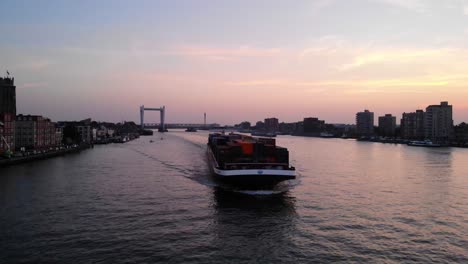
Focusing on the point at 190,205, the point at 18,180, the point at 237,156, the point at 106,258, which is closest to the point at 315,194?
the point at 237,156

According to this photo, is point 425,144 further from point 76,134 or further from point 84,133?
point 84,133

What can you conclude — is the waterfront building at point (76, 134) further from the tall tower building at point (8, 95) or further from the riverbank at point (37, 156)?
the riverbank at point (37, 156)

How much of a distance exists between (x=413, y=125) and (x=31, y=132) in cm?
12294

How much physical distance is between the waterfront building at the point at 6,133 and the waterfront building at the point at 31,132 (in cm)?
514

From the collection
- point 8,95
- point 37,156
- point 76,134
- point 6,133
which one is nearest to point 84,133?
point 76,134

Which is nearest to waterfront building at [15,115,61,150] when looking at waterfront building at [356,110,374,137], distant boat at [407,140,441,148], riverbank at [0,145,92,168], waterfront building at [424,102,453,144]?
riverbank at [0,145,92,168]

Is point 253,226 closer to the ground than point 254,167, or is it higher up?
closer to the ground

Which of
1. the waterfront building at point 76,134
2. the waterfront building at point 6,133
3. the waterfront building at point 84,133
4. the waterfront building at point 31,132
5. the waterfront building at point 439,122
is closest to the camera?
the waterfront building at point 6,133

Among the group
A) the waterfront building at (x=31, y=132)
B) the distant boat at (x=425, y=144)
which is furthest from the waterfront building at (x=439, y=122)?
the waterfront building at (x=31, y=132)

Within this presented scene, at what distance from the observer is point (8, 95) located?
91750 millimetres

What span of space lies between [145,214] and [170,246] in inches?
199

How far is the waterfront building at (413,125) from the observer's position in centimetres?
13550

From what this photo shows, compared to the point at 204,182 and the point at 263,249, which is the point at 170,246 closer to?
the point at 263,249

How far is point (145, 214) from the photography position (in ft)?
62.1
